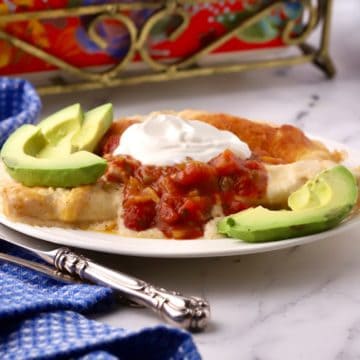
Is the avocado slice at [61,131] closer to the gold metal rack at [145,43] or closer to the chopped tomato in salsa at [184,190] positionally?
the chopped tomato in salsa at [184,190]

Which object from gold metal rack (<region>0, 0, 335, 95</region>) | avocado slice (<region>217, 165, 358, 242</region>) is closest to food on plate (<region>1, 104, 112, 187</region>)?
avocado slice (<region>217, 165, 358, 242</region>)

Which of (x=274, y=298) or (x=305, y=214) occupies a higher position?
(x=305, y=214)

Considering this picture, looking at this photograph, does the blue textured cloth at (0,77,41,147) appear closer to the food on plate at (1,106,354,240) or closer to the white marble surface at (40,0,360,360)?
the food on plate at (1,106,354,240)

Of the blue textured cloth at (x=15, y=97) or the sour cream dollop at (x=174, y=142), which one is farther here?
the blue textured cloth at (x=15, y=97)

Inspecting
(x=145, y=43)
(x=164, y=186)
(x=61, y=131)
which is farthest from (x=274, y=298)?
(x=145, y=43)

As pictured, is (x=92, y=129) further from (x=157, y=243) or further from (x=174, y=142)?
(x=157, y=243)

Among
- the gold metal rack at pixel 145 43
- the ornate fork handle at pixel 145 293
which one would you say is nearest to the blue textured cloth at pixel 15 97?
the gold metal rack at pixel 145 43
